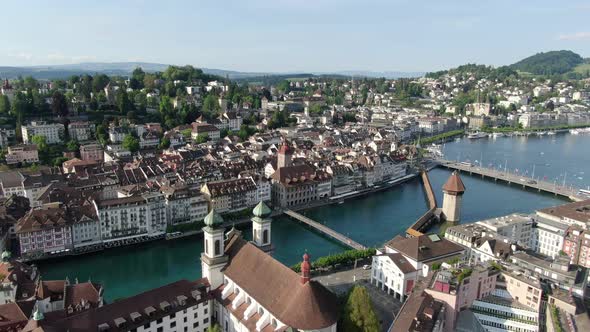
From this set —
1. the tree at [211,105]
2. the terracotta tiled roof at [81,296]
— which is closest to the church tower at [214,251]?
the terracotta tiled roof at [81,296]

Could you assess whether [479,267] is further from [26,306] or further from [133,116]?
[133,116]

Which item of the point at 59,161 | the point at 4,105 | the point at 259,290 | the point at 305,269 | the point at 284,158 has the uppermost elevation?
the point at 4,105

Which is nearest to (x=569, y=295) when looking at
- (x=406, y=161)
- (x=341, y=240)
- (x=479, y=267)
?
(x=479, y=267)

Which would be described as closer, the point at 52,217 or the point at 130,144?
the point at 52,217

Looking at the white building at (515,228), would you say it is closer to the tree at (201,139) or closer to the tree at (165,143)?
the tree at (201,139)

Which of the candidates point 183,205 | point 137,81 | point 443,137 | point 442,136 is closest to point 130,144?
point 183,205

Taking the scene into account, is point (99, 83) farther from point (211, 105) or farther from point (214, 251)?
point (214, 251)
